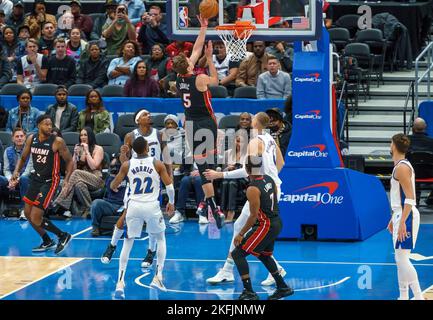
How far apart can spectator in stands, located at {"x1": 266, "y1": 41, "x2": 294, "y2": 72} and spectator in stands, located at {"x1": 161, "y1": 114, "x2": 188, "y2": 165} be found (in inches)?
113

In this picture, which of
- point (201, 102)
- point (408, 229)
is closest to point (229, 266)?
point (201, 102)

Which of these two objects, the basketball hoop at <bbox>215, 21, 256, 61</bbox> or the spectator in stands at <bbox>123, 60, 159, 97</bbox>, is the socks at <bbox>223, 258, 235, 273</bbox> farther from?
the spectator in stands at <bbox>123, 60, 159, 97</bbox>

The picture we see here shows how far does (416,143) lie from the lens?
1722 centimetres

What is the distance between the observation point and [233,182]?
1661 cm

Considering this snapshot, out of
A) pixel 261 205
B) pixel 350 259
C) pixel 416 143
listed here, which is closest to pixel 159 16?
pixel 416 143

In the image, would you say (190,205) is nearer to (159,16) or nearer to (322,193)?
(322,193)

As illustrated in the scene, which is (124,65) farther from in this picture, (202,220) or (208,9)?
(208,9)

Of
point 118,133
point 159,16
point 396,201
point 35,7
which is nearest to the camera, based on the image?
point 396,201

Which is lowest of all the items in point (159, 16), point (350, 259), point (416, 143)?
point (350, 259)

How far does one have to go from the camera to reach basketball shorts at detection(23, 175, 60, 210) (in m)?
14.6

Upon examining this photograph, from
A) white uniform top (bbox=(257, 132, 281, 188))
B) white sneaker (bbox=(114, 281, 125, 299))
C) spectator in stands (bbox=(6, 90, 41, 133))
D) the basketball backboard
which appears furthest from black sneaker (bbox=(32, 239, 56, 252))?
white uniform top (bbox=(257, 132, 281, 188))

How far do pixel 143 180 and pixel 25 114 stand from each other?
7.07 metres

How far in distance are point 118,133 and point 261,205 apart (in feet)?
24.2

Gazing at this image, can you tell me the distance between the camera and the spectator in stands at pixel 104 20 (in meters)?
21.6
